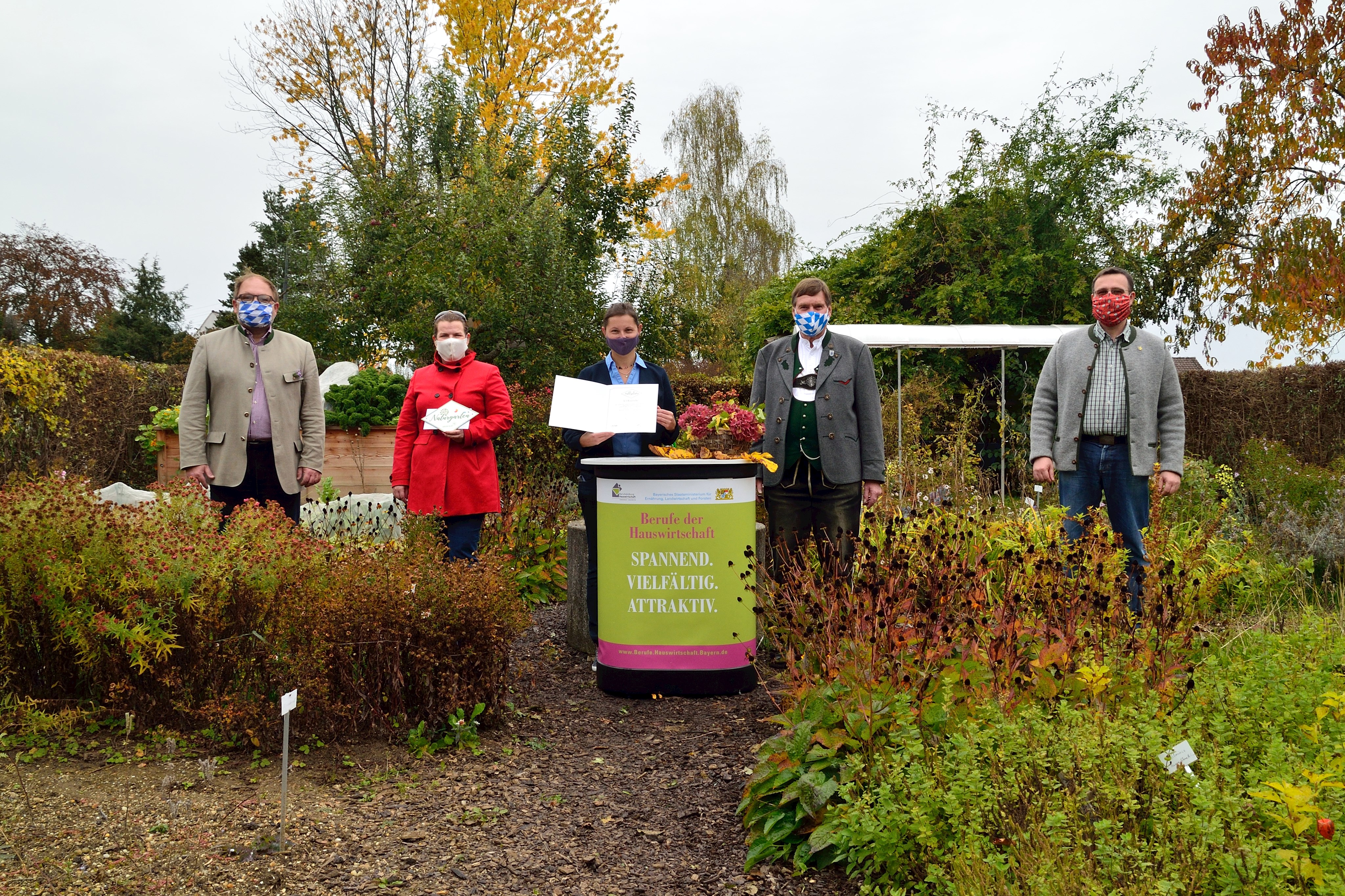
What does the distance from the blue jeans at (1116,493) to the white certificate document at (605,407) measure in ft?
7.31

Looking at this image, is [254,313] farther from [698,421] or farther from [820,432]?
[820,432]

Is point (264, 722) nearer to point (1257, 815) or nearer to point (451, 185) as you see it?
point (1257, 815)

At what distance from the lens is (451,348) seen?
201 inches

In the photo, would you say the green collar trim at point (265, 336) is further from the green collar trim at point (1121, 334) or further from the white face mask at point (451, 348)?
the green collar trim at point (1121, 334)

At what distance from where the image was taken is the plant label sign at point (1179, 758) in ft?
7.99

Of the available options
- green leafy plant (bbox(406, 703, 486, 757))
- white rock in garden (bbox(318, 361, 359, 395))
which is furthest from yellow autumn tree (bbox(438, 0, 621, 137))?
green leafy plant (bbox(406, 703, 486, 757))

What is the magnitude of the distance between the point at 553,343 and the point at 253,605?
23.2ft

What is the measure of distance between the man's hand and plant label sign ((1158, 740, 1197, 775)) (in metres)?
4.35

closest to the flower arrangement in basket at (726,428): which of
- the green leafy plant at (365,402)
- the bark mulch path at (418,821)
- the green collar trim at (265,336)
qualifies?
the bark mulch path at (418,821)

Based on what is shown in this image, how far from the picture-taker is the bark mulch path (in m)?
2.89

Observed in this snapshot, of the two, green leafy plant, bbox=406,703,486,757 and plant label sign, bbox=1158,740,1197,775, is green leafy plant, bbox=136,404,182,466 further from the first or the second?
plant label sign, bbox=1158,740,1197,775

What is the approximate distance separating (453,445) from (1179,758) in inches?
142

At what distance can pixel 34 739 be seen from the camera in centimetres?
382

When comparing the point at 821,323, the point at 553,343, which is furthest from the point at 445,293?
the point at 821,323
